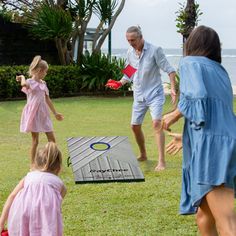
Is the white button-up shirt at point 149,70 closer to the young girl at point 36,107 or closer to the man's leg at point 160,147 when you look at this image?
the man's leg at point 160,147

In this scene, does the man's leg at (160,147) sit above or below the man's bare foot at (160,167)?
above

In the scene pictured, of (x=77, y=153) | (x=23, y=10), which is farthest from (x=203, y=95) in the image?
(x=23, y=10)

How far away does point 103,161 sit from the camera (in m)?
6.58

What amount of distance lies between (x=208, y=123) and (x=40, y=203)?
110 cm

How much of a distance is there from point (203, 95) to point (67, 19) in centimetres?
1377

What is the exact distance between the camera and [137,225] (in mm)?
4633

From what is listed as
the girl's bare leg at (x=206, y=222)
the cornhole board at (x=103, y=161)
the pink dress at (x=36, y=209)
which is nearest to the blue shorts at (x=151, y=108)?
the cornhole board at (x=103, y=161)

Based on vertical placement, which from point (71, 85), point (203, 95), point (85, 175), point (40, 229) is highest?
point (203, 95)

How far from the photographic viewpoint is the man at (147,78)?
6.84 metres

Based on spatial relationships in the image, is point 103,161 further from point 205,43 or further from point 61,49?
point 61,49

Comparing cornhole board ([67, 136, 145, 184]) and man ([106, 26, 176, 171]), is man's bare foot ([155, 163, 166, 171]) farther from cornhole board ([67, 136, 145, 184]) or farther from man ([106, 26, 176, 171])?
cornhole board ([67, 136, 145, 184])

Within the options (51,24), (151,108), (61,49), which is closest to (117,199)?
(151,108)

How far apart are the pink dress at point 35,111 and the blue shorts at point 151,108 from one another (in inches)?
43.5

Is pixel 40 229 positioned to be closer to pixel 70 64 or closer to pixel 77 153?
pixel 77 153
